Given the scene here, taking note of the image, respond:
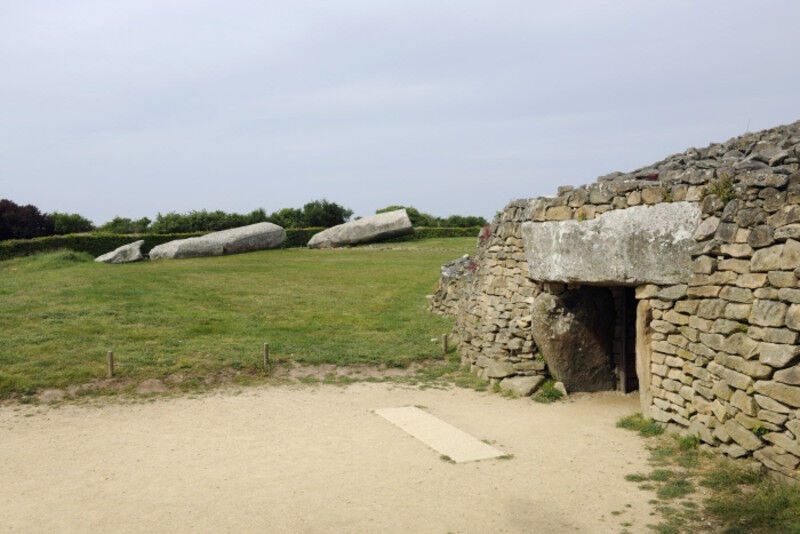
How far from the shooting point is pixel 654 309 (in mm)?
10109

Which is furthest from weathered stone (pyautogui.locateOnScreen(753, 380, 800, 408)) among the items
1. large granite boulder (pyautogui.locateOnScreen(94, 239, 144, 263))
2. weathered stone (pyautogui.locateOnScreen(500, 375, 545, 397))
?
large granite boulder (pyautogui.locateOnScreen(94, 239, 144, 263))

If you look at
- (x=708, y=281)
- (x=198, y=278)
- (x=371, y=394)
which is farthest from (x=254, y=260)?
(x=708, y=281)

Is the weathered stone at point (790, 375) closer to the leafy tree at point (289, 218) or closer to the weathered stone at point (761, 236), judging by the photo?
the weathered stone at point (761, 236)

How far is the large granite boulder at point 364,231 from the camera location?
39.6 meters

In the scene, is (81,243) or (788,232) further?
(81,243)

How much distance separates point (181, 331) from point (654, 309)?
12.4 metres

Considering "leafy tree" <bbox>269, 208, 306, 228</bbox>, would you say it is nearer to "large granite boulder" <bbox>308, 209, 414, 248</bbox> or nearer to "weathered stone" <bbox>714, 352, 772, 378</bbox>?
"large granite boulder" <bbox>308, 209, 414, 248</bbox>

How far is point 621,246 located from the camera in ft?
34.4

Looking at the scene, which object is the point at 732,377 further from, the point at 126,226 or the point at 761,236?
the point at 126,226

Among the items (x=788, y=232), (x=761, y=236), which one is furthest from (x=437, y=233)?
(x=788, y=232)

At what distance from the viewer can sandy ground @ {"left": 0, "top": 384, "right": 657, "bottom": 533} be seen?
7672mm

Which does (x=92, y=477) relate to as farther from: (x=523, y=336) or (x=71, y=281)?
(x=71, y=281)

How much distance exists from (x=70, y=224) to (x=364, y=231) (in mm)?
21146

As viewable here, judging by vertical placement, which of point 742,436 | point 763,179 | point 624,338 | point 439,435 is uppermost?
point 763,179
